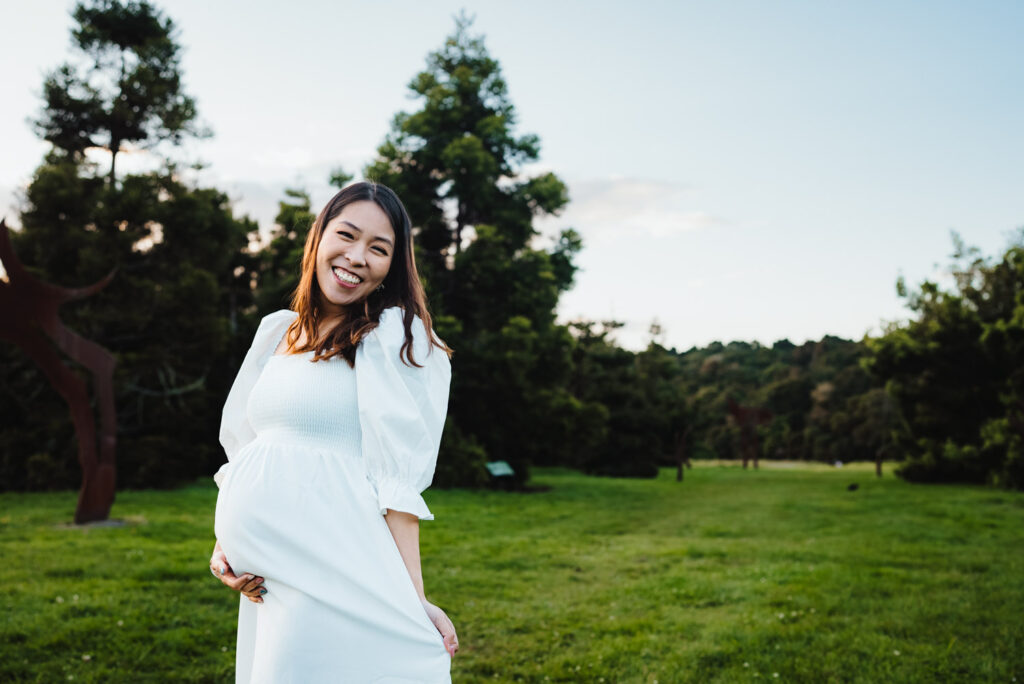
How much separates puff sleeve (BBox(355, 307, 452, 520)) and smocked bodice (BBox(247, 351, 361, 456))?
0.05 meters

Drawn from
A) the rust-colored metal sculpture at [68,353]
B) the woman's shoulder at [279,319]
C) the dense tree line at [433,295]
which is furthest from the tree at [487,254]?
the woman's shoulder at [279,319]

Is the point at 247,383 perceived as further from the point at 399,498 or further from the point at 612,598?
the point at 612,598

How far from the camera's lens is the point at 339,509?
186cm

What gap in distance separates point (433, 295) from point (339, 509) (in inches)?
523

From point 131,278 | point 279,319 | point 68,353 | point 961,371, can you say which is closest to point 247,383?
point 279,319

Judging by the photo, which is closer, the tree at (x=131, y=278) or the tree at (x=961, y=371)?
the tree at (x=131, y=278)

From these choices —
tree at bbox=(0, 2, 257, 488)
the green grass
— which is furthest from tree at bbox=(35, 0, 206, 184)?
the green grass

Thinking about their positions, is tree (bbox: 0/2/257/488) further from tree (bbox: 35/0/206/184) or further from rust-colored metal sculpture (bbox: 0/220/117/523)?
rust-colored metal sculpture (bbox: 0/220/117/523)

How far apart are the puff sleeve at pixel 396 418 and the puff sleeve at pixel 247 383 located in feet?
1.77

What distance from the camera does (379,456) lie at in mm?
1857

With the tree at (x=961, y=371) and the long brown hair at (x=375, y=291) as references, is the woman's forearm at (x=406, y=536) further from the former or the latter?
the tree at (x=961, y=371)

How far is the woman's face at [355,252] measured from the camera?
2117mm

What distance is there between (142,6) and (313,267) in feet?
60.2

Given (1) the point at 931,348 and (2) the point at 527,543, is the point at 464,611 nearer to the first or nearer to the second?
(2) the point at 527,543
